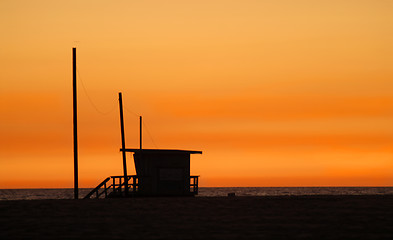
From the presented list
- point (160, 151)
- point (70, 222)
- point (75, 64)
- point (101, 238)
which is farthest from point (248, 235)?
point (160, 151)

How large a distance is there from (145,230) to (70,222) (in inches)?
155

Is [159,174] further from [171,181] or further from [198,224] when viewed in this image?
[198,224]

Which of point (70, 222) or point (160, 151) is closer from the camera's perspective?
point (70, 222)

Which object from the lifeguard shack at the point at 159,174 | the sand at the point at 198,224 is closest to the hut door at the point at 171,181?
the lifeguard shack at the point at 159,174

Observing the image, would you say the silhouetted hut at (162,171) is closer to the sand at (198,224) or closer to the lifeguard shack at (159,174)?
the lifeguard shack at (159,174)

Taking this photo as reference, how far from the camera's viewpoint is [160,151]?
51438 millimetres

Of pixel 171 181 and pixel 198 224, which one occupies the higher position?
pixel 171 181

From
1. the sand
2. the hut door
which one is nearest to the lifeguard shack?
the hut door

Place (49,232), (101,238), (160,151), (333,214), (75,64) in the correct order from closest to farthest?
(101,238) → (49,232) → (333,214) → (75,64) → (160,151)

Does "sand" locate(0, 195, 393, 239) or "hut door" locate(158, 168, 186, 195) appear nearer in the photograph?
"sand" locate(0, 195, 393, 239)

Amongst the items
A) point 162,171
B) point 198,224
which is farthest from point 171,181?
point 198,224

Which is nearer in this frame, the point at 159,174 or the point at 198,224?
the point at 198,224

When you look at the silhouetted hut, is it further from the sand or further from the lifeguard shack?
the sand

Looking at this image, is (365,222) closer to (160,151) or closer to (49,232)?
(49,232)
